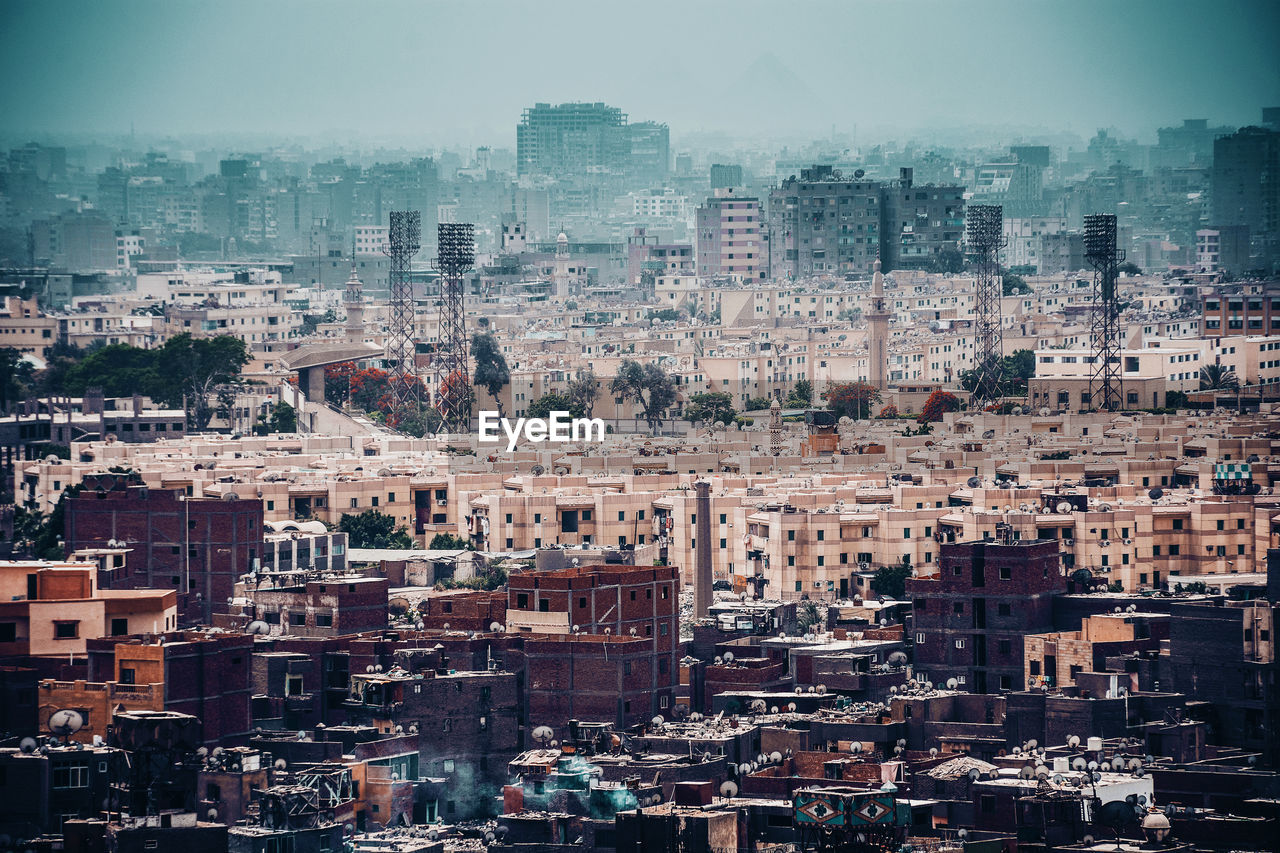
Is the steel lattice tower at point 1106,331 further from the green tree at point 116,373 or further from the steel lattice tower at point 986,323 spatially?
the green tree at point 116,373

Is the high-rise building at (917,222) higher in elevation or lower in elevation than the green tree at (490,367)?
higher

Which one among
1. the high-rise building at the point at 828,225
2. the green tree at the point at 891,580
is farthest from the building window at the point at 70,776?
the high-rise building at the point at 828,225

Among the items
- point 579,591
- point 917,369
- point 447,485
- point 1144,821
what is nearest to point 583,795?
point 1144,821

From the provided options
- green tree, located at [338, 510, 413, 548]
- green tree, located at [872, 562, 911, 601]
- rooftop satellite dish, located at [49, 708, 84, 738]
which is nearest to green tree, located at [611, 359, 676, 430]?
green tree, located at [338, 510, 413, 548]

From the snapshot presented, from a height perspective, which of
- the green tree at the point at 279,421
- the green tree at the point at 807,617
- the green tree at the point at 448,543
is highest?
the green tree at the point at 279,421

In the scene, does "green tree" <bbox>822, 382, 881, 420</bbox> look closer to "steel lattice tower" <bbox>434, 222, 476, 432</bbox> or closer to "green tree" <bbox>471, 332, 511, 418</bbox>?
"green tree" <bbox>471, 332, 511, 418</bbox>

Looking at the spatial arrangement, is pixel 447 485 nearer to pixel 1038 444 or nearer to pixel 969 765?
pixel 1038 444

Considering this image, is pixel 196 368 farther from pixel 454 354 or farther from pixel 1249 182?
pixel 1249 182
